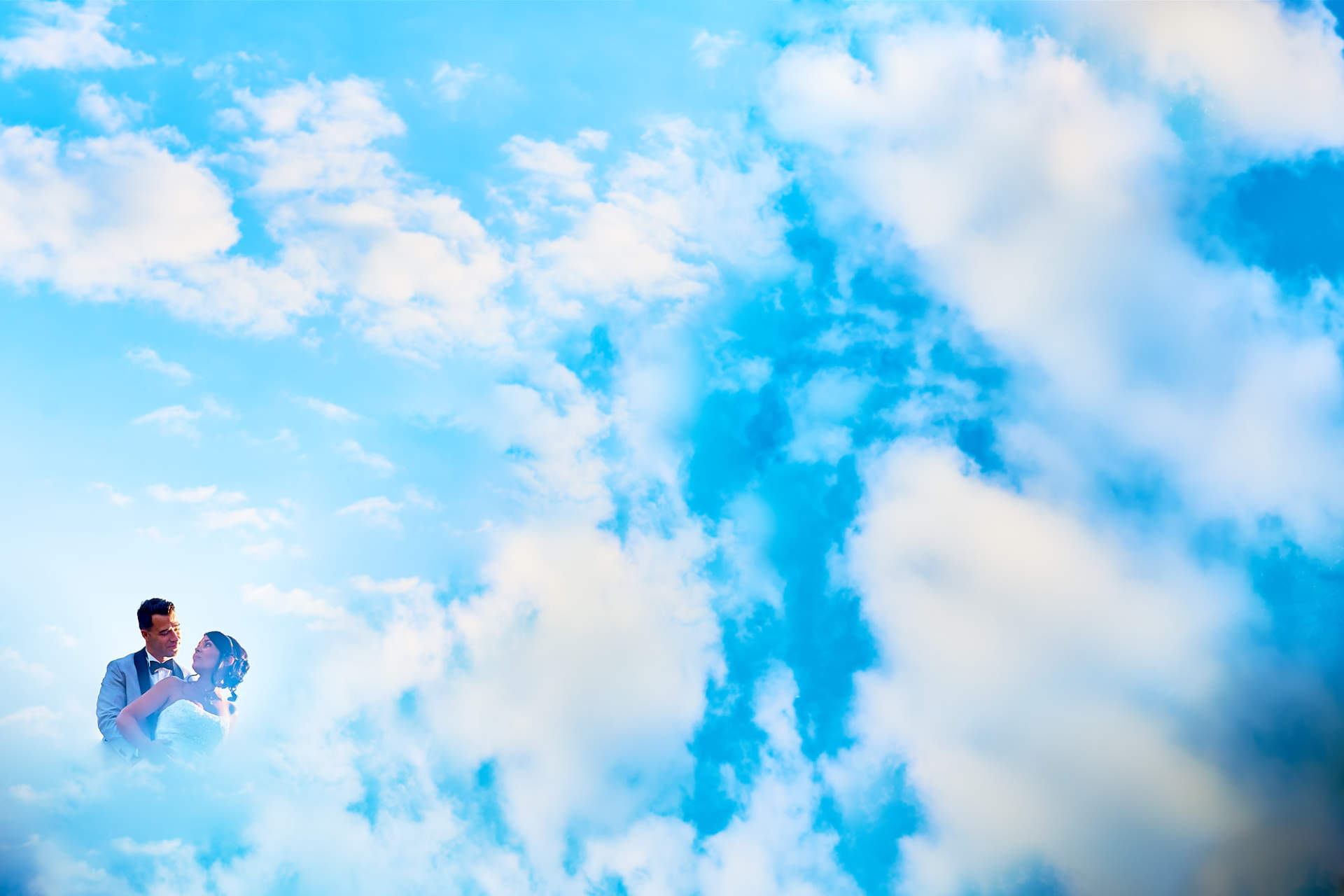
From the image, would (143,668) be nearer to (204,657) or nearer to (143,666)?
(143,666)

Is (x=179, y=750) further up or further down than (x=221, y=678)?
further down

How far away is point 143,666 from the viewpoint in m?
9.59

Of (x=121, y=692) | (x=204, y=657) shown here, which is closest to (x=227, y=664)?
(x=204, y=657)

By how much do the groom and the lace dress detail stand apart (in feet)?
0.51

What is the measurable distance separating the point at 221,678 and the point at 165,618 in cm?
90

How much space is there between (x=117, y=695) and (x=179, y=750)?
0.81 m

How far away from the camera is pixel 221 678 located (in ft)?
32.5

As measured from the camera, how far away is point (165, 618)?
9.45 metres

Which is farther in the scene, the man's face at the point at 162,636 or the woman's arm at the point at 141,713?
the man's face at the point at 162,636

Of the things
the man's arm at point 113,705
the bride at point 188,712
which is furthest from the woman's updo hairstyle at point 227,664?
the man's arm at point 113,705

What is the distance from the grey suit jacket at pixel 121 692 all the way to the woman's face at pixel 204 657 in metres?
0.42

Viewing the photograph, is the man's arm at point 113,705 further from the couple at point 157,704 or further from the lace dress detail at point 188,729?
the lace dress detail at point 188,729

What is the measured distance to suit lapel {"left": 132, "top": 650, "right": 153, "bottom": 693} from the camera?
9.57 metres

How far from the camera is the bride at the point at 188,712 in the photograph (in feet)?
30.6
